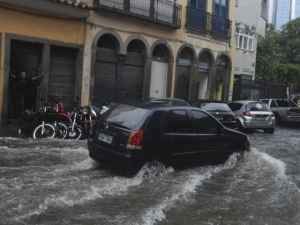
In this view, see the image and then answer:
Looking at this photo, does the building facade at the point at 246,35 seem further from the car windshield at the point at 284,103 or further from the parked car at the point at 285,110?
the parked car at the point at 285,110

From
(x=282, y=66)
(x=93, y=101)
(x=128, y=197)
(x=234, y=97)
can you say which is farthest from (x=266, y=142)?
(x=282, y=66)

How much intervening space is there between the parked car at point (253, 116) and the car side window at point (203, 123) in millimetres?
9801

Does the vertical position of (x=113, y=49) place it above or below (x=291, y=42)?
below

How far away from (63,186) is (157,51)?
690 inches

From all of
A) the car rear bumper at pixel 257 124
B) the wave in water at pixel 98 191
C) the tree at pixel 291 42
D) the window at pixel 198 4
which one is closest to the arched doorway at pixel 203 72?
the window at pixel 198 4

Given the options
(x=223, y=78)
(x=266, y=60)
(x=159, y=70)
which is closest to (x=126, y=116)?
(x=159, y=70)

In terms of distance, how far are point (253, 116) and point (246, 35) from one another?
15032 millimetres

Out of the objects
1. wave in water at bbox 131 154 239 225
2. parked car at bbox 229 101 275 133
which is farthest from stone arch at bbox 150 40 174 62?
wave in water at bbox 131 154 239 225

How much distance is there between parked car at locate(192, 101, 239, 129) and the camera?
19.6 m

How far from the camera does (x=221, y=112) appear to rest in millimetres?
19719

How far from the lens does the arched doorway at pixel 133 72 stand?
23.2 m

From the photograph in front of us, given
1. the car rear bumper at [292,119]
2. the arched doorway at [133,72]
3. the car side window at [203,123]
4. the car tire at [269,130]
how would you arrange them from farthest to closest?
the car rear bumper at [292,119], the arched doorway at [133,72], the car tire at [269,130], the car side window at [203,123]

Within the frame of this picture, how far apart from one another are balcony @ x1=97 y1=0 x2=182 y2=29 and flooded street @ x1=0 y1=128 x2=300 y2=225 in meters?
9.64

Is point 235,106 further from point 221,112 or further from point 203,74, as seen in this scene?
point 203,74
